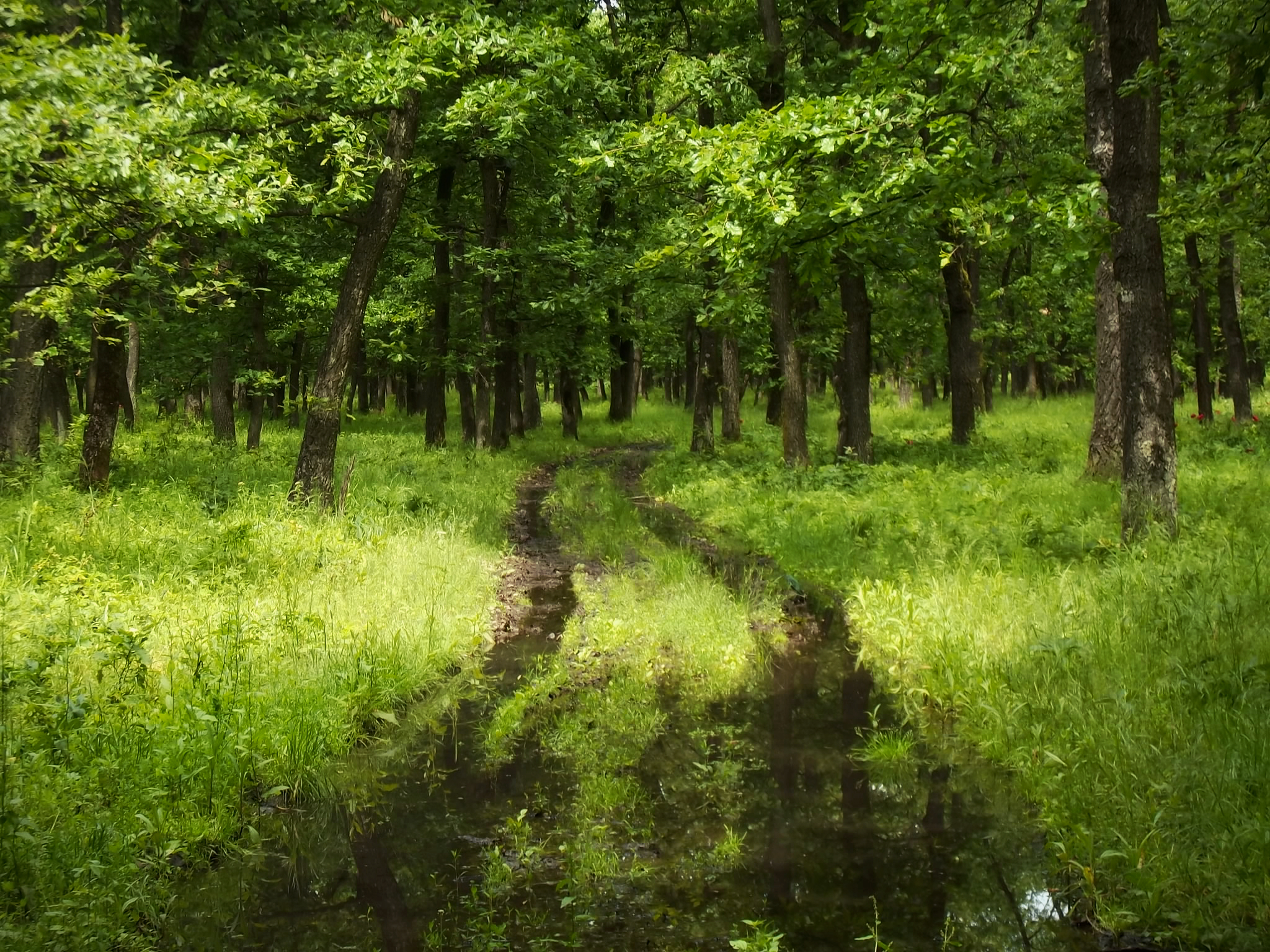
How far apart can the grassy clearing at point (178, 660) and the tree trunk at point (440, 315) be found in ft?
30.6

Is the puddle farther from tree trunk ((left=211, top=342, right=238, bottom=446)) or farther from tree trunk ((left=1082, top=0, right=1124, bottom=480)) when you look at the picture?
tree trunk ((left=211, top=342, right=238, bottom=446))

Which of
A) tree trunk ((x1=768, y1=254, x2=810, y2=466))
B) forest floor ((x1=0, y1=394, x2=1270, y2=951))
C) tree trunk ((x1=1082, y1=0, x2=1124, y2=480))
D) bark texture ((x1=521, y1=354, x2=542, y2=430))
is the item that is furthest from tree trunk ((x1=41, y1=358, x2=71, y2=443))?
tree trunk ((x1=1082, y1=0, x2=1124, y2=480))

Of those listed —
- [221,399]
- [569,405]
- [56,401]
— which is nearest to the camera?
[221,399]

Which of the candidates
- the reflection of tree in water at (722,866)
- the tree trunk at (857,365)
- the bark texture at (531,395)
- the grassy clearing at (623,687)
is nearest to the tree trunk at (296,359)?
the bark texture at (531,395)

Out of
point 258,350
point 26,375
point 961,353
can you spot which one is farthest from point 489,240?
point 961,353

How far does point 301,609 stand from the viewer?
793 cm

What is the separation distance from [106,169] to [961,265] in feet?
52.2

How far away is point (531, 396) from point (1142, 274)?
26176 mm

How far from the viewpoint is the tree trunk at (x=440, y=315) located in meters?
21.5

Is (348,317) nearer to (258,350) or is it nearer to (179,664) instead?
(179,664)

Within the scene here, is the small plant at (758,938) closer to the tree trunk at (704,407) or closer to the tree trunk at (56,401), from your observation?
the tree trunk at (704,407)

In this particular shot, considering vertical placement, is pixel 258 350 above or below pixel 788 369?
above

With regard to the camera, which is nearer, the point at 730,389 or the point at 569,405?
the point at 730,389

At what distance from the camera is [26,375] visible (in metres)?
12.4
